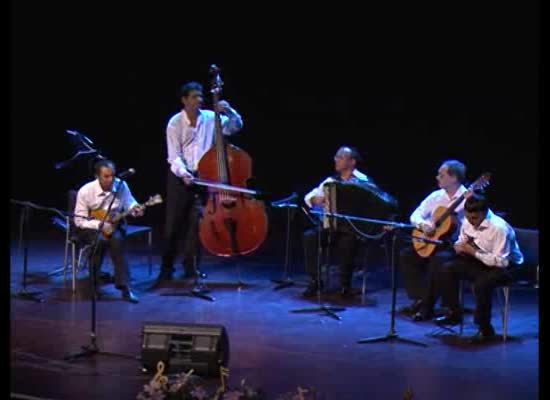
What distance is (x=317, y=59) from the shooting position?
9.67 metres

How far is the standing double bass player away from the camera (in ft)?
25.8

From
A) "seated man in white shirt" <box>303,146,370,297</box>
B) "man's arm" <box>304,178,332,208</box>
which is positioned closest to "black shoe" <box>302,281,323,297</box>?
"seated man in white shirt" <box>303,146,370,297</box>

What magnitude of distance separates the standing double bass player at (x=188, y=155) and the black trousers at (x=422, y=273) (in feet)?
5.38

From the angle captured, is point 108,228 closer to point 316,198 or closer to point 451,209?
point 316,198

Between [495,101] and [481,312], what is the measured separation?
3.23 meters

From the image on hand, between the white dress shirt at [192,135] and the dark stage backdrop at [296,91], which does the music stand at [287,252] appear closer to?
the white dress shirt at [192,135]

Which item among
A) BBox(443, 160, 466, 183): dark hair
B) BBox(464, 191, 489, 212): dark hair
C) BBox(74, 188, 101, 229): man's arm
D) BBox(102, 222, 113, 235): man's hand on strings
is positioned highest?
BBox(443, 160, 466, 183): dark hair

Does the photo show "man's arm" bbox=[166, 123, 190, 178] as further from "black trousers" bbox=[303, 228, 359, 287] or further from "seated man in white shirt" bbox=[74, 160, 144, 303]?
"black trousers" bbox=[303, 228, 359, 287]

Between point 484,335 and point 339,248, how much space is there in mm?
1727

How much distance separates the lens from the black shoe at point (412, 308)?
7.05 meters

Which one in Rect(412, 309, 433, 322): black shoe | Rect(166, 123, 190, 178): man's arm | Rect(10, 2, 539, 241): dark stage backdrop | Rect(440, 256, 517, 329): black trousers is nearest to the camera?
Rect(440, 256, 517, 329): black trousers

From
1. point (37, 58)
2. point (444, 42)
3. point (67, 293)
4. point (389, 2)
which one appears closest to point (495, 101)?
point (444, 42)

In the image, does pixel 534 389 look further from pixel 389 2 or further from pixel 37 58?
pixel 37 58

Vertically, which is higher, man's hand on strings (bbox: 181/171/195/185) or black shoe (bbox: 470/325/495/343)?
man's hand on strings (bbox: 181/171/195/185)
